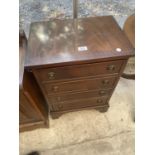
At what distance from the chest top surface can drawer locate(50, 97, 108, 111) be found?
49cm

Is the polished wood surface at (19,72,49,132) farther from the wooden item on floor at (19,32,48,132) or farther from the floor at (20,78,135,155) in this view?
the floor at (20,78,135,155)

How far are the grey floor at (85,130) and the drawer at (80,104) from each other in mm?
186

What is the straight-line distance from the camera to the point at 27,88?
1.09m

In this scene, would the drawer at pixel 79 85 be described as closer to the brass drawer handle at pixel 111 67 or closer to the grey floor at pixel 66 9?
the brass drawer handle at pixel 111 67

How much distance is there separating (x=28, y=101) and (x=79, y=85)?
1.17 feet

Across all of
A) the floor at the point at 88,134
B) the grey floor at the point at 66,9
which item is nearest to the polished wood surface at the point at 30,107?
the floor at the point at 88,134

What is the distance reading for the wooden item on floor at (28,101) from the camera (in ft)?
3.44

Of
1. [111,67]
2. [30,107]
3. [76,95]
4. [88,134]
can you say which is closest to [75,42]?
[111,67]

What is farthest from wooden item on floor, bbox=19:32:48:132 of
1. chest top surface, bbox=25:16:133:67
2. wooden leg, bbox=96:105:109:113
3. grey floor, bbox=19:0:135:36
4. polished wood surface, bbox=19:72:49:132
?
grey floor, bbox=19:0:135:36

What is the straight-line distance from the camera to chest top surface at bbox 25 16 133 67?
0.98 meters

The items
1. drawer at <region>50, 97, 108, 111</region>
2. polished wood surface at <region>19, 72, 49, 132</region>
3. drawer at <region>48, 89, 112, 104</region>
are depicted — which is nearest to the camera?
polished wood surface at <region>19, 72, 49, 132</region>
